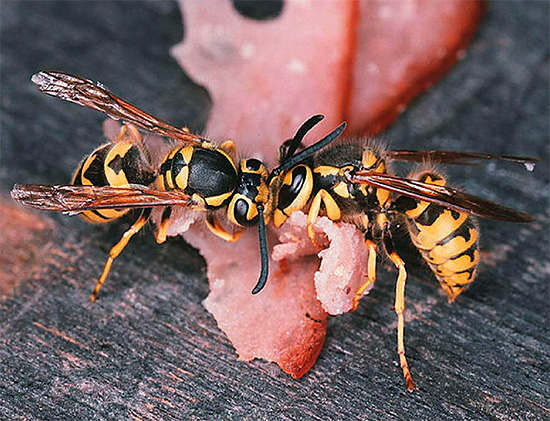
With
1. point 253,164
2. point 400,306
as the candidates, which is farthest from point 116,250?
point 400,306

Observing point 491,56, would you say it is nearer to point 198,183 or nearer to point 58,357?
point 198,183

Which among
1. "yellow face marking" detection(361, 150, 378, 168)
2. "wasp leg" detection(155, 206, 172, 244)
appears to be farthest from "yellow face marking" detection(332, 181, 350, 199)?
"wasp leg" detection(155, 206, 172, 244)

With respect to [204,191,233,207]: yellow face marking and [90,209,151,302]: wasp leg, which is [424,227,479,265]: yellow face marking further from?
[90,209,151,302]: wasp leg

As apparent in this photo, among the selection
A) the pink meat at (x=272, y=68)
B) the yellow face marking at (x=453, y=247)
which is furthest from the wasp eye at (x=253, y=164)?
the yellow face marking at (x=453, y=247)

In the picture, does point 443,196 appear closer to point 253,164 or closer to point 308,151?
point 308,151

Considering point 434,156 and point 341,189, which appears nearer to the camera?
point 341,189

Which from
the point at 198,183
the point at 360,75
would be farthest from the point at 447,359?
the point at 360,75
